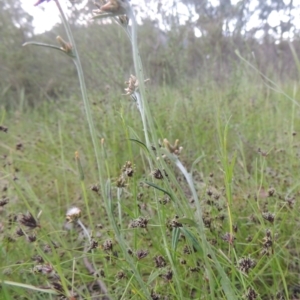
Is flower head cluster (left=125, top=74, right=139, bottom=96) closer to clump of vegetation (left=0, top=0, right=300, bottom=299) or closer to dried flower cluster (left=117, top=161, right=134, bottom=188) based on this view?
clump of vegetation (left=0, top=0, right=300, bottom=299)

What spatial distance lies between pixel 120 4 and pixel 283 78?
3.29 m

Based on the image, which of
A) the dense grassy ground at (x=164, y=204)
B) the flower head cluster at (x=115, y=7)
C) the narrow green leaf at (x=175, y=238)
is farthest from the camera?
the dense grassy ground at (x=164, y=204)

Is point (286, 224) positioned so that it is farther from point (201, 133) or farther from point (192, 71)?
point (192, 71)

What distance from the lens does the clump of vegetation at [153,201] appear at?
61cm

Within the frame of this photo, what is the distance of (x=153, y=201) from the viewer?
1094 mm

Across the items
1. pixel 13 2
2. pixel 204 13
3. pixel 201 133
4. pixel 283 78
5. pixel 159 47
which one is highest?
pixel 13 2

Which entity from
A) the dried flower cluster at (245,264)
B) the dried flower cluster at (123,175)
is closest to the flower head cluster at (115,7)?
the dried flower cluster at (123,175)

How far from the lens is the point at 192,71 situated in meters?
3.14

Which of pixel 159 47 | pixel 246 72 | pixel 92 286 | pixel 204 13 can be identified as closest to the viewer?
pixel 92 286

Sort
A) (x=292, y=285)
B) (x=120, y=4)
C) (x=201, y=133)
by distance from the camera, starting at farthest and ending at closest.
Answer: (x=201, y=133)
(x=292, y=285)
(x=120, y=4)

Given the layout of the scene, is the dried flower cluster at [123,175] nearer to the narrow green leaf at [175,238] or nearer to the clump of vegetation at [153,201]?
the clump of vegetation at [153,201]

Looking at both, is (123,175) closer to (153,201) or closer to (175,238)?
(175,238)

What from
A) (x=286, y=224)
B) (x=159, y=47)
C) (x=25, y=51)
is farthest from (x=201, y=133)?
(x=25, y=51)

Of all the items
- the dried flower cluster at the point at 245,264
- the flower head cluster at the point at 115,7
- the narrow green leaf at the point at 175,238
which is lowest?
the dried flower cluster at the point at 245,264
